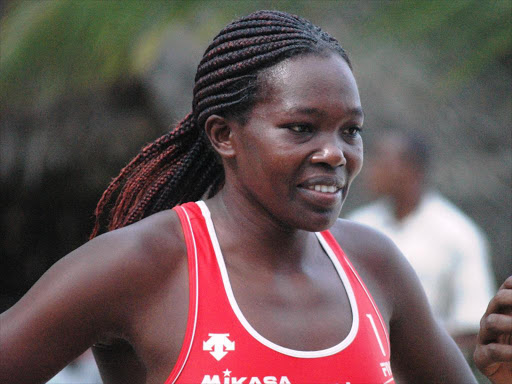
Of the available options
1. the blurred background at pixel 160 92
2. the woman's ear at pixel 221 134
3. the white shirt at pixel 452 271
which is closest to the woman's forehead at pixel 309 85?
the woman's ear at pixel 221 134

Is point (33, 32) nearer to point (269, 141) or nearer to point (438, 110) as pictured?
point (438, 110)

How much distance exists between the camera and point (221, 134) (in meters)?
2.51

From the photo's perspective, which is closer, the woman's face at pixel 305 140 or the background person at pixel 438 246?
the woman's face at pixel 305 140

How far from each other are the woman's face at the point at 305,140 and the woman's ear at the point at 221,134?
87mm

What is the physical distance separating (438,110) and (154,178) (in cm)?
451

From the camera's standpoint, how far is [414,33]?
21.7 feet

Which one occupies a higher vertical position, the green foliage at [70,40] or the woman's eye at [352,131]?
the green foliage at [70,40]

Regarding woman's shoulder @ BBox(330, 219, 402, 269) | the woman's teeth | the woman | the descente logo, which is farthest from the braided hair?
the descente logo

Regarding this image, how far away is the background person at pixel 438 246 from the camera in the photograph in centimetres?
490

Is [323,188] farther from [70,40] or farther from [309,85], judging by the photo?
[70,40]

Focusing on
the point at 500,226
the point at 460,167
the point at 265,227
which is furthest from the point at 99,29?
the point at 265,227

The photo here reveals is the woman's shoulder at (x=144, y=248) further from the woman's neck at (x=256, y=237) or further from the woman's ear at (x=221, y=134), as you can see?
the woman's ear at (x=221, y=134)

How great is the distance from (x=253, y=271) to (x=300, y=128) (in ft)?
1.28

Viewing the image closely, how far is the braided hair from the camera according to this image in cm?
241
